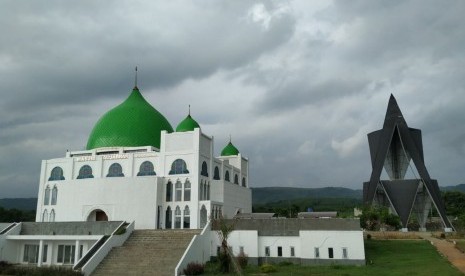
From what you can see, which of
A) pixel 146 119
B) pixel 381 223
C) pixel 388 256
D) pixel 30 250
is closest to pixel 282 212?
pixel 381 223

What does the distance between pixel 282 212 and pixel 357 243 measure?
31.0 metres

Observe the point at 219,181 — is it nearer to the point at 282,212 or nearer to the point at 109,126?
the point at 109,126

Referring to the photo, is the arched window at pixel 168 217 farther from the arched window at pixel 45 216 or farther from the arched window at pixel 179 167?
the arched window at pixel 45 216

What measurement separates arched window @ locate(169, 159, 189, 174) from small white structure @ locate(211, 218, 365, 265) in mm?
9295

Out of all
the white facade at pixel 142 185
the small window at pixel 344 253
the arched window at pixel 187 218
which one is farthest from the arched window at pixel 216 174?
the small window at pixel 344 253

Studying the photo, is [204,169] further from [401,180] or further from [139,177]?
[401,180]

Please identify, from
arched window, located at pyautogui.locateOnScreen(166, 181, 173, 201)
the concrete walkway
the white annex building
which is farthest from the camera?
arched window, located at pyautogui.locateOnScreen(166, 181, 173, 201)

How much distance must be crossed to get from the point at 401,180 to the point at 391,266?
99.2 ft

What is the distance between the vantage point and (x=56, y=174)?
41188mm

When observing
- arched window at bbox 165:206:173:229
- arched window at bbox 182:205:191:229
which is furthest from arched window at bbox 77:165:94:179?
arched window at bbox 182:205:191:229

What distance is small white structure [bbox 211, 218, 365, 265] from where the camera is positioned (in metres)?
26.4

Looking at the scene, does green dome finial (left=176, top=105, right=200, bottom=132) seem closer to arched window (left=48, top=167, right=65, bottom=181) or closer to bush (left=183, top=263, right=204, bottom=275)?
arched window (left=48, top=167, right=65, bottom=181)

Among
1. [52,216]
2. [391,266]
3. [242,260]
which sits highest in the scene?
[52,216]

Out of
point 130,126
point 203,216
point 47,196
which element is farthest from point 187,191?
point 47,196
